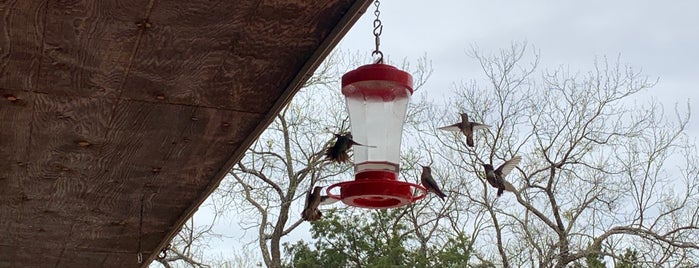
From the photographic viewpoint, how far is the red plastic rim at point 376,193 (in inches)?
93.7

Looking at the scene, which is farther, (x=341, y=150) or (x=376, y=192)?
(x=341, y=150)

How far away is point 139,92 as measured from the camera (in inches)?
90.8

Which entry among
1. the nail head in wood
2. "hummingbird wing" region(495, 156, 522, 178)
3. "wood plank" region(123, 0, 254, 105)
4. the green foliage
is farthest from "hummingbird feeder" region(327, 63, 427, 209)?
the green foliage

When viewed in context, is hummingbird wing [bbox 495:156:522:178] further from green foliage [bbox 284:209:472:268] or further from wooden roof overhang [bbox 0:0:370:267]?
green foliage [bbox 284:209:472:268]

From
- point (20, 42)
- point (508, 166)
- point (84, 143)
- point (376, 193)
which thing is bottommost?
point (376, 193)

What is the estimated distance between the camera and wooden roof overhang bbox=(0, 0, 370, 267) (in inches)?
75.7

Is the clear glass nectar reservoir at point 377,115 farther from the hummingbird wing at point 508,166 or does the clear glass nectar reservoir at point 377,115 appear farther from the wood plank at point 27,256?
the wood plank at point 27,256

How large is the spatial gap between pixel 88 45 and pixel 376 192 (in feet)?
2.76

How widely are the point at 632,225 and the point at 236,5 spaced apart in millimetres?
12000

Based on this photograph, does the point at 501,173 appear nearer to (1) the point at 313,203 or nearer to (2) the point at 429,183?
(1) the point at 313,203

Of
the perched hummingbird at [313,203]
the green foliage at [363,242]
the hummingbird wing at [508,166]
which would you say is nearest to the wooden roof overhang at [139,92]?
the perched hummingbird at [313,203]

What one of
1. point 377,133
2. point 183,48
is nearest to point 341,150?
point 377,133

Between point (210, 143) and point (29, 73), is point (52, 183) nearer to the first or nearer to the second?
point (210, 143)

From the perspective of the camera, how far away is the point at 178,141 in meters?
2.72
